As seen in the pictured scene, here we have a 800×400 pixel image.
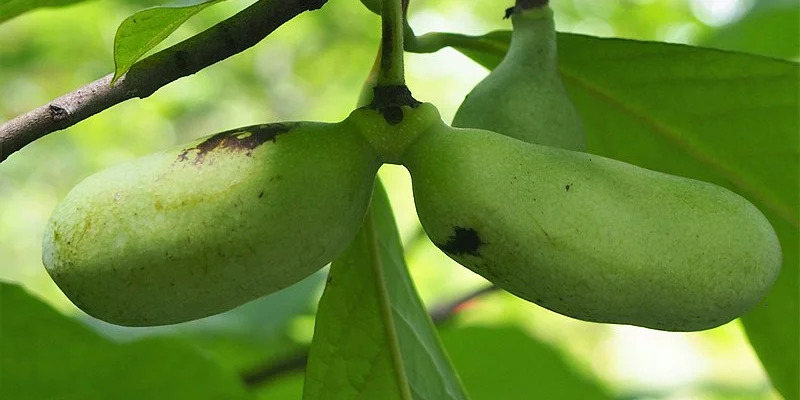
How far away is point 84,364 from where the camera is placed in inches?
52.7

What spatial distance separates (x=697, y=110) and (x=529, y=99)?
0.37 m

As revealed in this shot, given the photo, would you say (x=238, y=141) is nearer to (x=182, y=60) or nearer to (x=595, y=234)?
(x=182, y=60)

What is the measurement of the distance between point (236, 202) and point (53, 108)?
18cm

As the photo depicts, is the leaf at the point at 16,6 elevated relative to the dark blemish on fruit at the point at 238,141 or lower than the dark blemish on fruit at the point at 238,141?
elevated

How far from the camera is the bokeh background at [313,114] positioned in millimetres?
2045

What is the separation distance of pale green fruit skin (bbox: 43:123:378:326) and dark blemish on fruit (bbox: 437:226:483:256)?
→ 10 centimetres

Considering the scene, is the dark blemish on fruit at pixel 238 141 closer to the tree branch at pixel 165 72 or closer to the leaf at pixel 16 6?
the tree branch at pixel 165 72

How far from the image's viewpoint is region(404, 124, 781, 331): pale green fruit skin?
732 mm

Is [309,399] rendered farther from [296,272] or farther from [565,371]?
[565,371]

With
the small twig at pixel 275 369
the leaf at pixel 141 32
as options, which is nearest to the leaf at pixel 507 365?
the small twig at pixel 275 369

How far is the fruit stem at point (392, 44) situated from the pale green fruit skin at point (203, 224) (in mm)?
80

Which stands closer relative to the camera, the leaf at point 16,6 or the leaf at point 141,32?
the leaf at point 141,32

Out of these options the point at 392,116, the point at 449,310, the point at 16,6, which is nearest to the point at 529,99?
the point at 392,116

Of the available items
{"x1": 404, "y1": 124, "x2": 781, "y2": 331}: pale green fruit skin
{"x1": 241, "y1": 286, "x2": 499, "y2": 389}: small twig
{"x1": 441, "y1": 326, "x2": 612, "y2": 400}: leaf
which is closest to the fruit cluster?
Answer: {"x1": 404, "y1": 124, "x2": 781, "y2": 331}: pale green fruit skin
